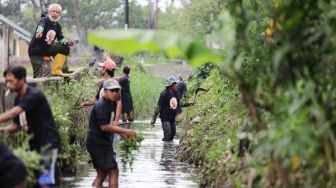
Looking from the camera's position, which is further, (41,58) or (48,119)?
(41,58)

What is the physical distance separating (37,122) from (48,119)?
134 millimetres

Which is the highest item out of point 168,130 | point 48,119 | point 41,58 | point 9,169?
point 41,58

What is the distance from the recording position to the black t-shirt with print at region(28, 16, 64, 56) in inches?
622

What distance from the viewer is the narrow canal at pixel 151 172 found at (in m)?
14.2

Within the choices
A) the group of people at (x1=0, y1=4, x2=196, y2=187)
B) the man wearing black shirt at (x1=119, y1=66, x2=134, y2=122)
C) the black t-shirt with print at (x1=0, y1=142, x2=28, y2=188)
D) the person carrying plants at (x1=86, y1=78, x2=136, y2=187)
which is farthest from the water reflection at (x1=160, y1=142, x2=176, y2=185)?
the black t-shirt with print at (x1=0, y1=142, x2=28, y2=188)

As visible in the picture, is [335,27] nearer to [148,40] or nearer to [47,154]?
[148,40]

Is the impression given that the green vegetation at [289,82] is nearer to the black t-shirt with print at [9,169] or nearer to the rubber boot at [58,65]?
the black t-shirt with print at [9,169]

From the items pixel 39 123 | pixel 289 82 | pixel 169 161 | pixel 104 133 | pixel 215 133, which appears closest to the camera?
pixel 289 82

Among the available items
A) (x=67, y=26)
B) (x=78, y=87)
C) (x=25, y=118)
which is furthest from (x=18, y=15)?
(x=25, y=118)

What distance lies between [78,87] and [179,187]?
379 cm

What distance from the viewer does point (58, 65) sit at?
16.5 meters

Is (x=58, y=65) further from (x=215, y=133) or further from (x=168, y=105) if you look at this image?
(x=168, y=105)

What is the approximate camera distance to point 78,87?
1678cm

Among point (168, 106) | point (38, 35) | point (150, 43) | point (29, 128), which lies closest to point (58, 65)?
point (38, 35)
